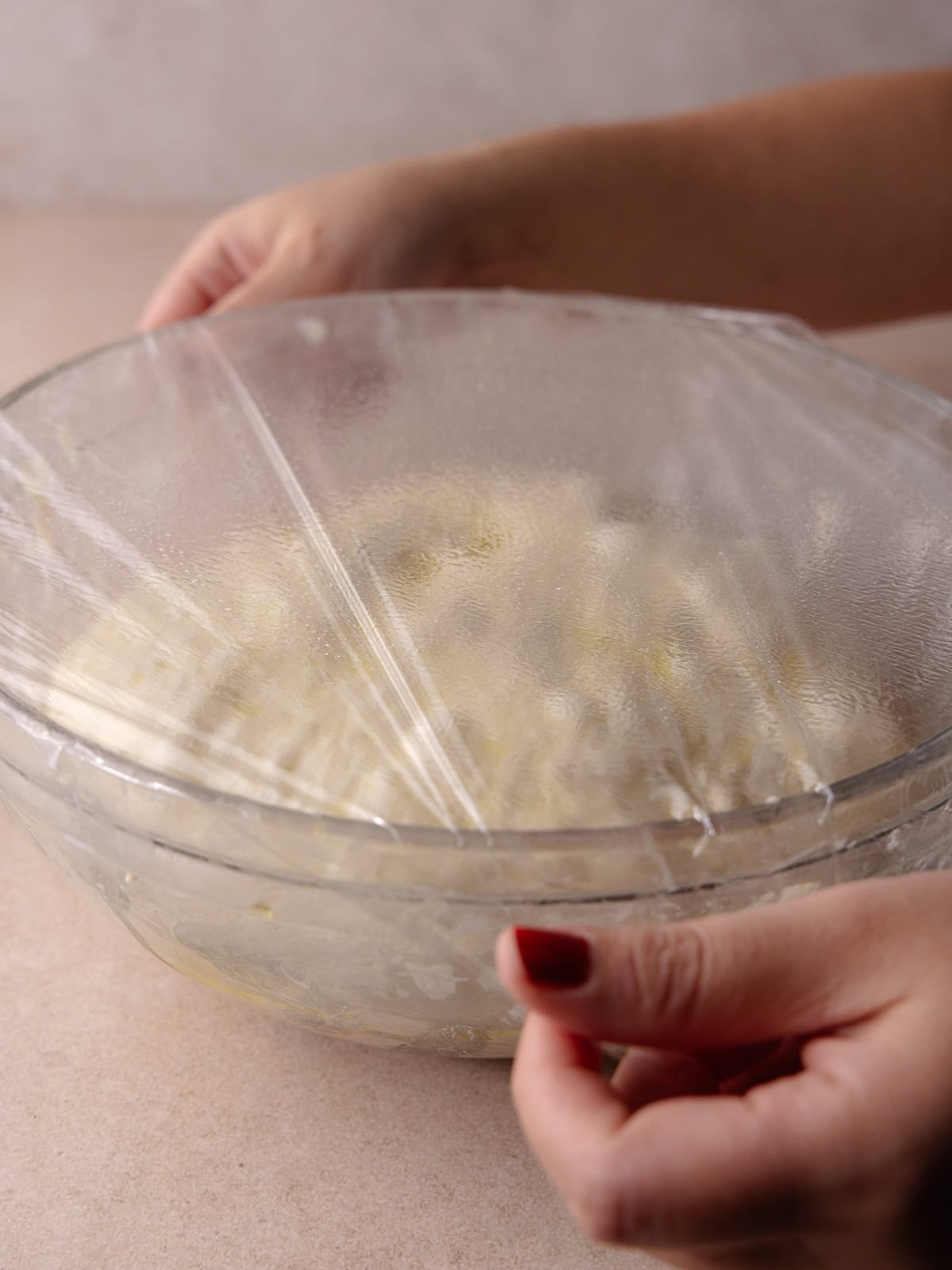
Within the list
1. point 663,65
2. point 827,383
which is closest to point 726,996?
point 827,383

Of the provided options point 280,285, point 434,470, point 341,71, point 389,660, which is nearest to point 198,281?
point 280,285

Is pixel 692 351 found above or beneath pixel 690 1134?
above

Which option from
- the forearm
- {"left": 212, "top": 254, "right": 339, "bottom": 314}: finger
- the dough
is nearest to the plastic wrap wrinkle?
the dough

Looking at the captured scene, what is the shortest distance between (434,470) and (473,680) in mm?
167

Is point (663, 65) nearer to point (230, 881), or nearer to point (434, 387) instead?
point (434, 387)

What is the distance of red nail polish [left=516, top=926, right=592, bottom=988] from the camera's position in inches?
13.4

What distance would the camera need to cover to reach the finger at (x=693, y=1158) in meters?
0.33

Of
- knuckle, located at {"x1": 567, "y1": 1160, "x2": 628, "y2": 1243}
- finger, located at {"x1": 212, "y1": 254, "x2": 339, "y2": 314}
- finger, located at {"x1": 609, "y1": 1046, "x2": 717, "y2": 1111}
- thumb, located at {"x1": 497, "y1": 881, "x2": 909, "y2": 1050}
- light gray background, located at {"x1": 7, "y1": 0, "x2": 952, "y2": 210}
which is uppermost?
light gray background, located at {"x1": 7, "y1": 0, "x2": 952, "y2": 210}

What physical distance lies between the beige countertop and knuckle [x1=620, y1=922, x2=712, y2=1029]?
0.15 metres

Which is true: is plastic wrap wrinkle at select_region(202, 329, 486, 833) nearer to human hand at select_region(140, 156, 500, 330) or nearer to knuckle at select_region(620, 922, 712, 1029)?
knuckle at select_region(620, 922, 712, 1029)

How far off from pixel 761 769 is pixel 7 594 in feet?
1.04

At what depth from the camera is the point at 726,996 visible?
13.9 inches

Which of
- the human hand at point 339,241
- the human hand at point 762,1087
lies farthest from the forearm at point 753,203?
the human hand at point 762,1087

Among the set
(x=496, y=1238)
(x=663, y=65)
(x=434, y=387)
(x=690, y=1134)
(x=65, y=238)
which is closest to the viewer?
(x=690, y=1134)
